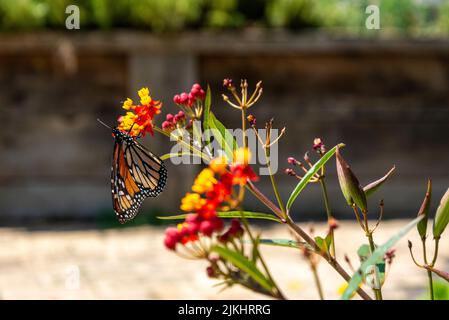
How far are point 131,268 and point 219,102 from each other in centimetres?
213

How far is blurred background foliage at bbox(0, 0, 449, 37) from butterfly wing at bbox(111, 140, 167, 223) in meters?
4.34

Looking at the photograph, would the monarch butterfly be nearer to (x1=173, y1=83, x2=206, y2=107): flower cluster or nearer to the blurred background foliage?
(x1=173, y1=83, x2=206, y2=107): flower cluster

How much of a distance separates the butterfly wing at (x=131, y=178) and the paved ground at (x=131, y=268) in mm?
1666

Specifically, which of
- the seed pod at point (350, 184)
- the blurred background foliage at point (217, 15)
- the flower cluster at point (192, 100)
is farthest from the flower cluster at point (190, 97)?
the blurred background foliage at point (217, 15)

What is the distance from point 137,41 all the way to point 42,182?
1403mm

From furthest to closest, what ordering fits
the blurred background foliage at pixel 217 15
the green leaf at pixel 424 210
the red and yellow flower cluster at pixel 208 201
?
the blurred background foliage at pixel 217 15
the green leaf at pixel 424 210
the red and yellow flower cluster at pixel 208 201

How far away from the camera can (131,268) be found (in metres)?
4.30

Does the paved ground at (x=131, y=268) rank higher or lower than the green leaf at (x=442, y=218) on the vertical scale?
Answer: lower

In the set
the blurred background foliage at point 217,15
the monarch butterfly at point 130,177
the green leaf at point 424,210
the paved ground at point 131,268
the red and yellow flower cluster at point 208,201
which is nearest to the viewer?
the red and yellow flower cluster at point 208,201

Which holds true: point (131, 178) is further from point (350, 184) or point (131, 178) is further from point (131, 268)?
point (131, 268)

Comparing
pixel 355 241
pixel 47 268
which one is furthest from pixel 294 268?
pixel 47 268

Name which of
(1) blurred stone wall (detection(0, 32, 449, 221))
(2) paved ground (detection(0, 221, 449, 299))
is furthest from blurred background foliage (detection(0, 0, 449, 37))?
(2) paved ground (detection(0, 221, 449, 299))

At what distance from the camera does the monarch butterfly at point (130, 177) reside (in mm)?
1288

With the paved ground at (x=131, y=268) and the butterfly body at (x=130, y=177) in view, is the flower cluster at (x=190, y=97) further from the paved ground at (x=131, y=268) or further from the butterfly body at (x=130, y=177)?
the paved ground at (x=131, y=268)
